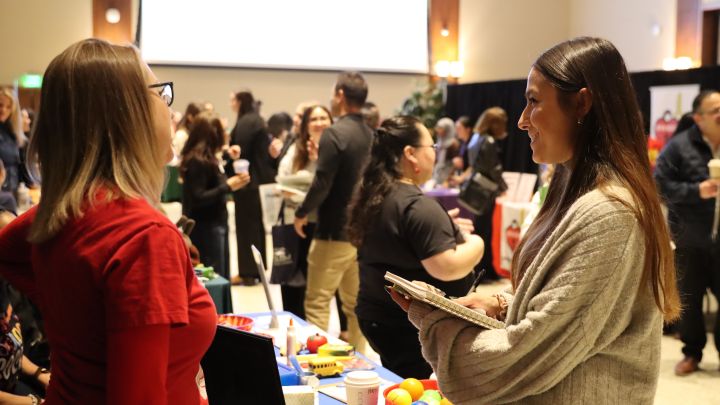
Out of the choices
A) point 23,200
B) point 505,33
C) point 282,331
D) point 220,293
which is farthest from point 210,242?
point 505,33

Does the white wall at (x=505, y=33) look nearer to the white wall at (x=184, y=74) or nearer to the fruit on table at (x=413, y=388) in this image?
the white wall at (x=184, y=74)

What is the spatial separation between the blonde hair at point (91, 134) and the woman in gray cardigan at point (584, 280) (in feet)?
2.11

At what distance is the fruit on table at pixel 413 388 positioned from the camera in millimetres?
2238

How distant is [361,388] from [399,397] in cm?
11

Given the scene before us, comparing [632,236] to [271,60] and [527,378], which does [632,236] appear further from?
[271,60]

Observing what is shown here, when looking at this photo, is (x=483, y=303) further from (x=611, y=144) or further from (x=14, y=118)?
(x=14, y=118)

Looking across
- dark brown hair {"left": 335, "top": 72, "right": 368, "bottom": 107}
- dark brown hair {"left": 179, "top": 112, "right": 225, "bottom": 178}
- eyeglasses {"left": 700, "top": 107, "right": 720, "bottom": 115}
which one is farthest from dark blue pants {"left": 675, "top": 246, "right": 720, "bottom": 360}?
dark brown hair {"left": 179, "top": 112, "right": 225, "bottom": 178}

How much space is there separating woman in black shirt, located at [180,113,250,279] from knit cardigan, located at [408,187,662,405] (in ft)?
13.7

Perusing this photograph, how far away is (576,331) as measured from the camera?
141cm

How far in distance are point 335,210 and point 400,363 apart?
1.74m

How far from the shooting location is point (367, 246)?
122 inches

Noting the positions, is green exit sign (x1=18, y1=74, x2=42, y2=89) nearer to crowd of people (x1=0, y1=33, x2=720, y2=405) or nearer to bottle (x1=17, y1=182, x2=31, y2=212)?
bottle (x1=17, y1=182, x2=31, y2=212)

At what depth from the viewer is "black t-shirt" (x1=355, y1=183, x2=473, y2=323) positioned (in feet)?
9.66

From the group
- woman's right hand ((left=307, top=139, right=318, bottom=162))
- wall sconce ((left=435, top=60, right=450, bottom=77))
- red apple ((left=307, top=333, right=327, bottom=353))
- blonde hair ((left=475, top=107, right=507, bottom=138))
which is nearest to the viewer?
red apple ((left=307, top=333, right=327, bottom=353))
